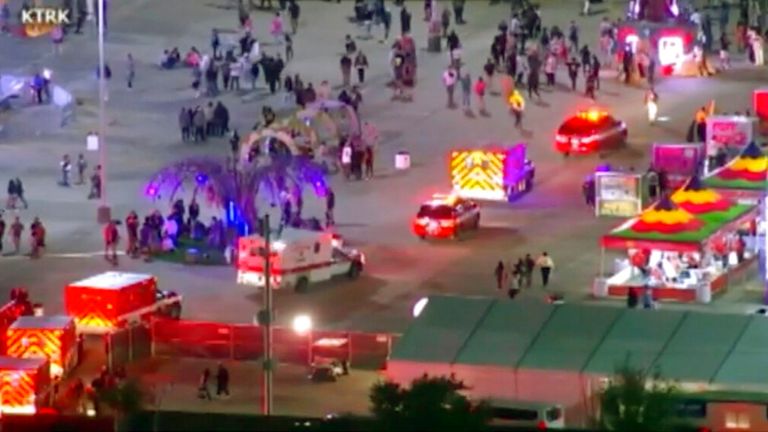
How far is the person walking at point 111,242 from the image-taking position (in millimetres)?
71375

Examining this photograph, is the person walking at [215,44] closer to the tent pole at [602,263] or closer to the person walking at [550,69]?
the person walking at [550,69]

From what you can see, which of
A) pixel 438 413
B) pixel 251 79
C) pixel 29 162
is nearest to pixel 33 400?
pixel 438 413

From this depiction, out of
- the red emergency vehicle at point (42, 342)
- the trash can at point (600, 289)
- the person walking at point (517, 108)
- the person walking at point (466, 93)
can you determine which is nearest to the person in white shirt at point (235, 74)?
the person walking at point (466, 93)

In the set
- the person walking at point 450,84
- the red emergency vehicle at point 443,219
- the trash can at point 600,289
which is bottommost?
the trash can at point 600,289

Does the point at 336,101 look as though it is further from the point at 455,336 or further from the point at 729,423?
the point at 729,423

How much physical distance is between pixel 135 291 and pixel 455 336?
863cm

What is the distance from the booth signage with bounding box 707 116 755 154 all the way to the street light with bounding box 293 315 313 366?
1771 cm

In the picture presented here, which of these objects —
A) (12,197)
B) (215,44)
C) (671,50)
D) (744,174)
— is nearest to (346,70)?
(215,44)

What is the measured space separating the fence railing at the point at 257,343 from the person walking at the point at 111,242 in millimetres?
9014

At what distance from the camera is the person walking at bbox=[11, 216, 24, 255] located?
72.0 meters

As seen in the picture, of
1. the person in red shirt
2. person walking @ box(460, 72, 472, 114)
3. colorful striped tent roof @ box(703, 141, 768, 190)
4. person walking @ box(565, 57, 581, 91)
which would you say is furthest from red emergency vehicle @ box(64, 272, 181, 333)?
person walking @ box(565, 57, 581, 91)

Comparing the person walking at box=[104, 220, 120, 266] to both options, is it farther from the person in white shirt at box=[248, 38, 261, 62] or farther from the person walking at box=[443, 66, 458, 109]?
the person in white shirt at box=[248, 38, 261, 62]

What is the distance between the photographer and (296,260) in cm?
6806

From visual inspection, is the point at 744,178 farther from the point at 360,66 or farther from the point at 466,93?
the point at 360,66
